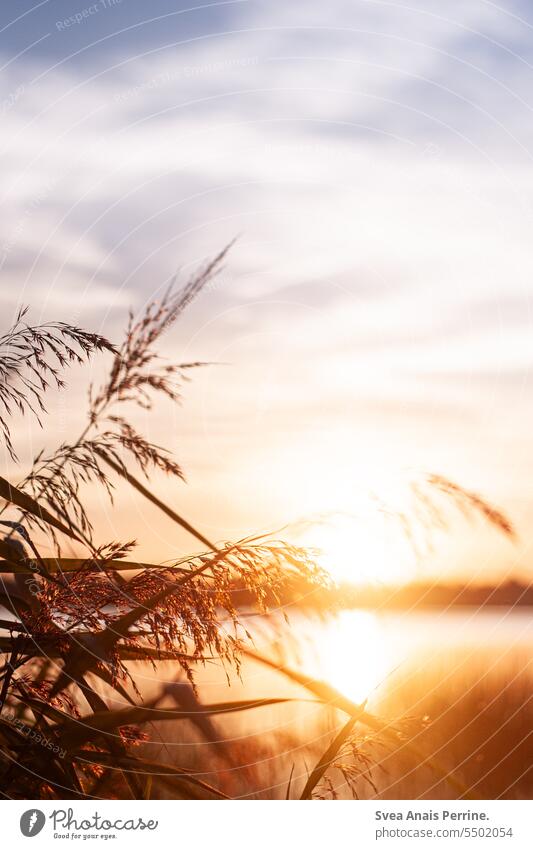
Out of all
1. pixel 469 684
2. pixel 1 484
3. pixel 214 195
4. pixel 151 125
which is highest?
pixel 151 125

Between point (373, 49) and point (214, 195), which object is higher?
point (373, 49)

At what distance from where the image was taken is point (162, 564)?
1.91 metres

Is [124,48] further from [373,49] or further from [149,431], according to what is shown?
[149,431]

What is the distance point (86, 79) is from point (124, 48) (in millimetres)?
162

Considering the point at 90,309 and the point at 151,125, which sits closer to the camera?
the point at 90,309

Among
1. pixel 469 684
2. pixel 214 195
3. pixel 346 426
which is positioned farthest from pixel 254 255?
pixel 469 684

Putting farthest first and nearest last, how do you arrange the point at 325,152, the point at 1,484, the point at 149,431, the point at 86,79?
the point at 325,152 → the point at 86,79 → the point at 149,431 → the point at 1,484

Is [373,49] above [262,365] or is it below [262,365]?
above

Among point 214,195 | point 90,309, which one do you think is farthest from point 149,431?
point 214,195

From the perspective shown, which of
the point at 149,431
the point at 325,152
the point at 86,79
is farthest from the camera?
the point at 325,152

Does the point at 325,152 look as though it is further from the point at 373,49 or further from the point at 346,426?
the point at 346,426

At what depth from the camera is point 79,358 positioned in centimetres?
206

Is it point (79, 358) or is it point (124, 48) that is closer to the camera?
point (79, 358)

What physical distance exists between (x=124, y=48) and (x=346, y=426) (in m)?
1.45
